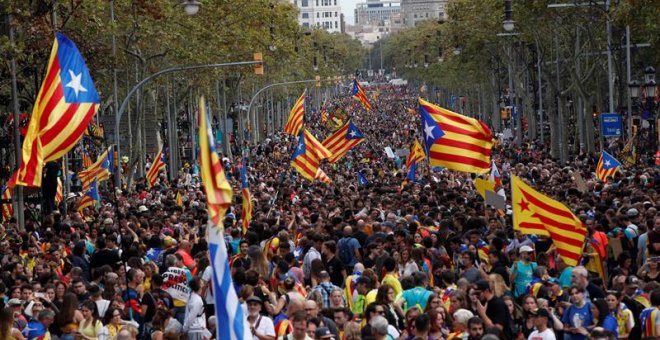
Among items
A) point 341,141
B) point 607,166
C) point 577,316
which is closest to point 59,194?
point 341,141

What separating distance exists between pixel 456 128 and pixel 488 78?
62.4 meters

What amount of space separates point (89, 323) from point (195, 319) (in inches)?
44.7

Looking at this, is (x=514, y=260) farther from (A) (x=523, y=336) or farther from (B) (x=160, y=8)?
(B) (x=160, y=8)

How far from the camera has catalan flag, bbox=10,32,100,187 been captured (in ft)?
57.8

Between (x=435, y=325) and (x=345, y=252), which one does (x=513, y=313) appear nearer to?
(x=435, y=325)

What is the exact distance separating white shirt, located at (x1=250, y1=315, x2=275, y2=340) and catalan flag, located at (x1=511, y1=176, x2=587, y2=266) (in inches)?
185

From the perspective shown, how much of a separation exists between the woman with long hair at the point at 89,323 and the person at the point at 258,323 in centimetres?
138

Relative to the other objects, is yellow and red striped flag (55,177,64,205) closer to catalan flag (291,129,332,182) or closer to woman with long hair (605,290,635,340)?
catalan flag (291,129,332,182)

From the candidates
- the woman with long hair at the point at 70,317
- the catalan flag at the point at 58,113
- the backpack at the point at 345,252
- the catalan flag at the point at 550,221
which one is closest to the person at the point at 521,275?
the catalan flag at the point at 550,221

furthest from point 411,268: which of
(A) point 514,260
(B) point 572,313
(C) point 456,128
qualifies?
(C) point 456,128

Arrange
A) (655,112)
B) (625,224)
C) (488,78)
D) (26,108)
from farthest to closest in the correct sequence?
(488,78)
(655,112)
(26,108)
(625,224)

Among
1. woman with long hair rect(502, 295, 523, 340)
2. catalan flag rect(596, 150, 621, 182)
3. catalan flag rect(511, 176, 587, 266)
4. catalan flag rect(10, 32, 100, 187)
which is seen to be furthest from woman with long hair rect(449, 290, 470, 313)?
catalan flag rect(596, 150, 621, 182)

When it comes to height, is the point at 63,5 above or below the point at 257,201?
above

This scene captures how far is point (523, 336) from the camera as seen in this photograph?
13.9m
